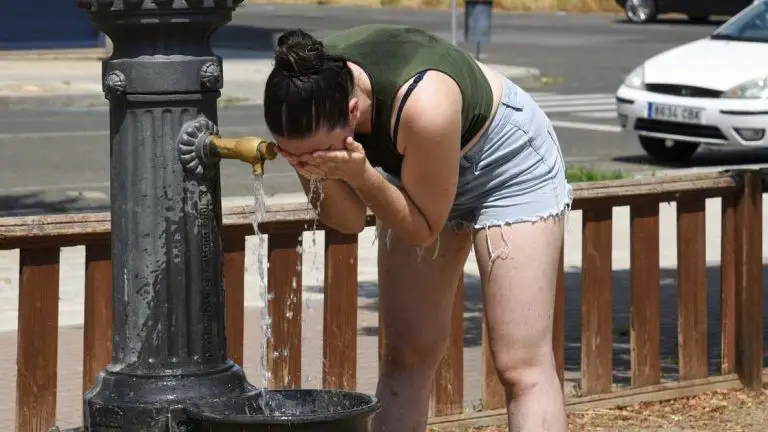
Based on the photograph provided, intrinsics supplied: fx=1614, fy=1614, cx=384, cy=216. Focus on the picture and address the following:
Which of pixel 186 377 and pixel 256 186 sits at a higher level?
pixel 256 186

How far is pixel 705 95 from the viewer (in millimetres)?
13234

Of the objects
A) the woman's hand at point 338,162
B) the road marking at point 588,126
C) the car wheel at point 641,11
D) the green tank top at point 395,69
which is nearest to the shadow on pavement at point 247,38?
the car wheel at point 641,11

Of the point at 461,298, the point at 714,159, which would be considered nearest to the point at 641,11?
the point at 714,159

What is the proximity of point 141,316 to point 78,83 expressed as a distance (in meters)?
17.4

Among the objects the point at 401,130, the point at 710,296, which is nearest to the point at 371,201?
the point at 401,130

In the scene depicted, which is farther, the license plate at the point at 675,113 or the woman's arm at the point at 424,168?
the license plate at the point at 675,113

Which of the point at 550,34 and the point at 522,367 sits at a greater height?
the point at 522,367

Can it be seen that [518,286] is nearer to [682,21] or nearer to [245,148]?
[245,148]

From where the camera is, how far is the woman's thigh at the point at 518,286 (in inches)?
151

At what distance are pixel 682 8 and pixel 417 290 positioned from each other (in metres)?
32.1

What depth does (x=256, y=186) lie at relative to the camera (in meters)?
3.55

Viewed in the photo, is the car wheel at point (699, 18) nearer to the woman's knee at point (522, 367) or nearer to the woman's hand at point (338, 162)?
the woman's knee at point (522, 367)

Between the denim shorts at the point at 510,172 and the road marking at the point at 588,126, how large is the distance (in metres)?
12.9

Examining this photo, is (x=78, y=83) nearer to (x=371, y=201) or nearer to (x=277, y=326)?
(x=277, y=326)
